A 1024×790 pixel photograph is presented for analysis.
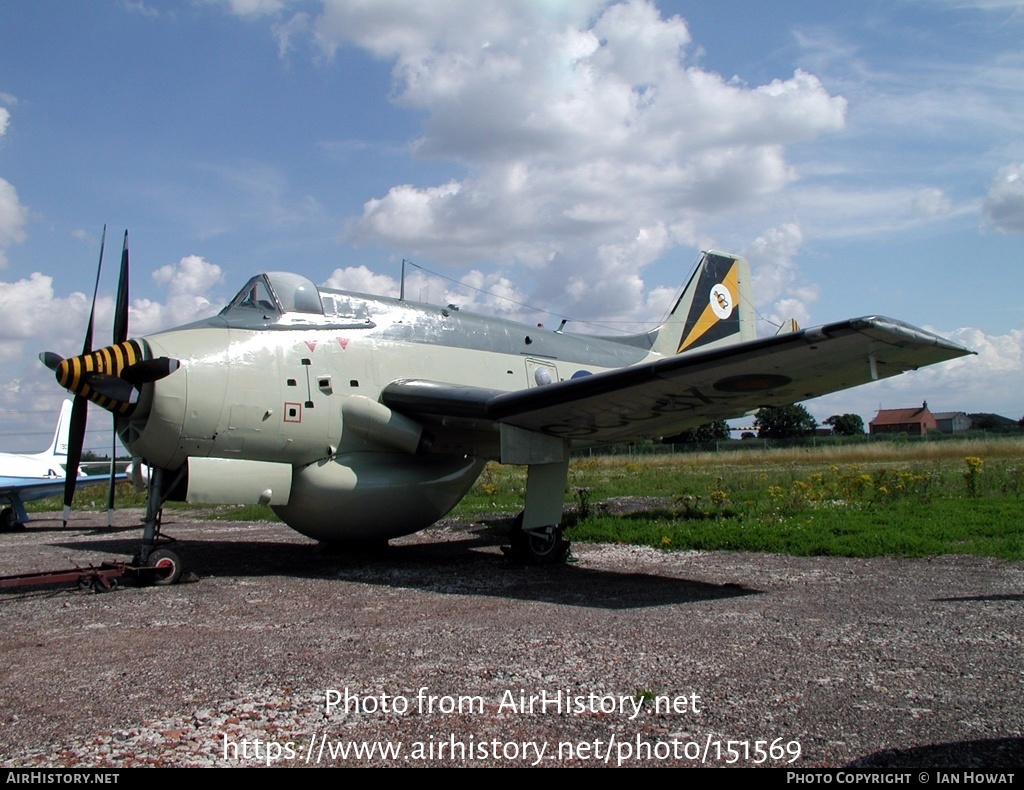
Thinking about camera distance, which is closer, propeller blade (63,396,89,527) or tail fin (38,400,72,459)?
propeller blade (63,396,89,527)

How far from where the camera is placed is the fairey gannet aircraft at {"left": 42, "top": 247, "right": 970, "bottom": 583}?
323 inches

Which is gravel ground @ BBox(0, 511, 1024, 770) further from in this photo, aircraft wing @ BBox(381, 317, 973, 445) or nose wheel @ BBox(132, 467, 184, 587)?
aircraft wing @ BBox(381, 317, 973, 445)

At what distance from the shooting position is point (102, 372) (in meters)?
8.21

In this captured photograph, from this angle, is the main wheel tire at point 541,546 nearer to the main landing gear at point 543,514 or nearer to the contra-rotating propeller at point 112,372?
the main landing gear at point 543,514

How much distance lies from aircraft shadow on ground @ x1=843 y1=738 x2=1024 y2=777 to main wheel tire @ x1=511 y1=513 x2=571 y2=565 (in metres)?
6.74

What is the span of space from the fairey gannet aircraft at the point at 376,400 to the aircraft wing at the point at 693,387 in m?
0.03

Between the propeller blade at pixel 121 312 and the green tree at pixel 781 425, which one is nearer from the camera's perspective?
the propeller blade at pixel 121 312

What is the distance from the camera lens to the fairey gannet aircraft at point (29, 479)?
1950cm

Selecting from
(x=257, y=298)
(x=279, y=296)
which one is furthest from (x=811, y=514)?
(x=257, y=298)

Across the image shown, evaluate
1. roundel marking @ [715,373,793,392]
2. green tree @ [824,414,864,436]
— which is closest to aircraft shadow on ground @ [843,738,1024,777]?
roundel marking @ [715,373,793,392]

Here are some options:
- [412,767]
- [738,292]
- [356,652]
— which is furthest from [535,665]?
[738,292]

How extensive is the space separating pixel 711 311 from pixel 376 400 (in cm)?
813

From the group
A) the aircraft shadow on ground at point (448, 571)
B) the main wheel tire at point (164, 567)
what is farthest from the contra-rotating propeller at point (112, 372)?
the aircraft shadow on ground at point (448, 571)

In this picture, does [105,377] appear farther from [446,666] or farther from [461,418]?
[446,666]
